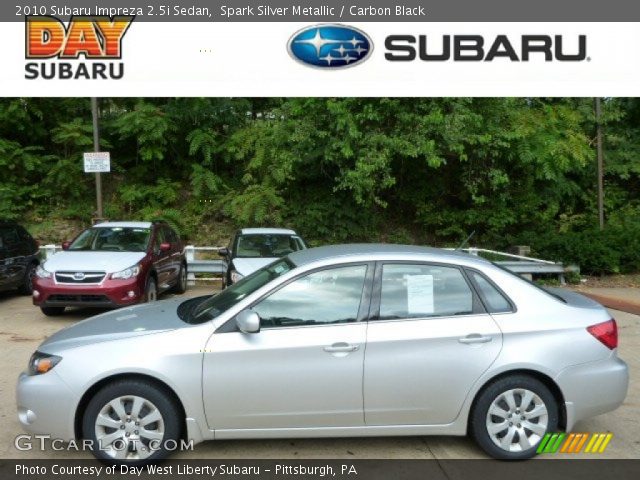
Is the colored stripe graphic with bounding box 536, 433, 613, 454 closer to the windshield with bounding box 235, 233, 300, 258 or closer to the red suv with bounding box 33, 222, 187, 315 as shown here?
the windshield with bounding box 235, 233, 300, 258

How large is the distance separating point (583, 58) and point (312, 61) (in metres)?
5.98

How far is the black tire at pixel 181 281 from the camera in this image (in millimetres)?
12086

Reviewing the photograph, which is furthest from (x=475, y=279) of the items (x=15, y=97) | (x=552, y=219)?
(x=15, y=97)

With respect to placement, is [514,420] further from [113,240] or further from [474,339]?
[113,240]

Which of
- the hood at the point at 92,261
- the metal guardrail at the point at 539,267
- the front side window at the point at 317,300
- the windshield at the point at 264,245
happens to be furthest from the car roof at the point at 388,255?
the metal guardrail at the point at 539,267

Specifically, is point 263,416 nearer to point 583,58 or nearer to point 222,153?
point 583,58

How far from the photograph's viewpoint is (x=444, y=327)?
4.17 metres

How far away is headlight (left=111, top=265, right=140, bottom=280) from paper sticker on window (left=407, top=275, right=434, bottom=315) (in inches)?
233

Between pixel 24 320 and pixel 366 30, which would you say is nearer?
pixel 24 320

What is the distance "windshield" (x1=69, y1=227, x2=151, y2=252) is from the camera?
9.99 metres

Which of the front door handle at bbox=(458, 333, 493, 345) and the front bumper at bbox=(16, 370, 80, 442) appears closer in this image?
the front bumper at bbox=(16, 370, 80, 442)

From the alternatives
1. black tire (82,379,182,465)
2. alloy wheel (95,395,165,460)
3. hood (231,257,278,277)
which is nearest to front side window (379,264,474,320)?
black tire (82,379,182,465)

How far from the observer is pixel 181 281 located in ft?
40.2

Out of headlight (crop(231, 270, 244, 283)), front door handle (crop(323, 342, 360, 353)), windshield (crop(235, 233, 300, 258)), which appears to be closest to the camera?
front door handle (crop(323, 342, 360, 353))
